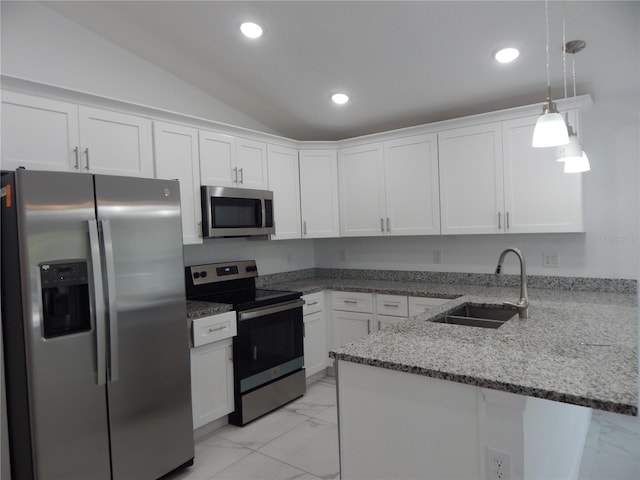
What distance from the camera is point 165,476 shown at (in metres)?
2.38

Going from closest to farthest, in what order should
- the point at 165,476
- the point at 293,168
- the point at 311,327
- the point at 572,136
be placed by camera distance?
the point at 572,136 → the point at 165,476 → the point at 311,327 → the point at 293,168

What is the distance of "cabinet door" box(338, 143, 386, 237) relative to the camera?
3.84 m

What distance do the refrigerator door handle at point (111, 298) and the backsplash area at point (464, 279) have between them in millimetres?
1890

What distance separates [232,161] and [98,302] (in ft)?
5.47

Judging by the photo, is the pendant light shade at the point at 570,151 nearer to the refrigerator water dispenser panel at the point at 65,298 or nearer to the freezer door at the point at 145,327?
the freezer door at the point at 145,327

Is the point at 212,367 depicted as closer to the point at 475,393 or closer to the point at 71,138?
the point at 71,138

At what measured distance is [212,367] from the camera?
2.79 m

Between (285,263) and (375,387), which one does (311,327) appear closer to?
(285,263)

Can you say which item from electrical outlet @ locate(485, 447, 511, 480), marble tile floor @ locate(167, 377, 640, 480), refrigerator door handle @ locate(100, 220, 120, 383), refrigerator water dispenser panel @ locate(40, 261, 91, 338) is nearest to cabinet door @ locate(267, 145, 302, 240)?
marble tile floor @ locate(167, 377, 640, 480)

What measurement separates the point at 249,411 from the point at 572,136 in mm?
2694

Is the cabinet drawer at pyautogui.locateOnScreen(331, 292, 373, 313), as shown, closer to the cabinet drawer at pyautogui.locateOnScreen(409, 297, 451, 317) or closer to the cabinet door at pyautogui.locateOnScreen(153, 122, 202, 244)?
the cabinet drawer at pyautogui.locateOnScreen(409, 297, 451, 317)

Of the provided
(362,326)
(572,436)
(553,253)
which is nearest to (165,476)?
(362,326)

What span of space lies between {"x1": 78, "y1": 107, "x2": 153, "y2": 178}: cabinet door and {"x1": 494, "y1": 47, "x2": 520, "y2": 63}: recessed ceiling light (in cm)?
238

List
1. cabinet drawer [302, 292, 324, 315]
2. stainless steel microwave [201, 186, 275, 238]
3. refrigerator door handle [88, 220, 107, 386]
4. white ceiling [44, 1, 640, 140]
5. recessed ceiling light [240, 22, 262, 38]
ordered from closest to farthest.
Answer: refrigerator door handle [88, 220, 107, 386] → white ceiling [44, 1, 640, 140] → recessed ceiling light [240, 22, 262, 38] → stainless steel microwave [201, 186, 275, 238] → cabinet drawer [302, 292, 324, 315]
